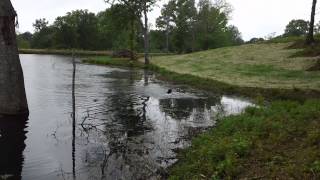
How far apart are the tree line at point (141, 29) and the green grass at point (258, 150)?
47.4m

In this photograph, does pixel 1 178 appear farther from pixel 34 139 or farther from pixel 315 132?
pixel 315 132

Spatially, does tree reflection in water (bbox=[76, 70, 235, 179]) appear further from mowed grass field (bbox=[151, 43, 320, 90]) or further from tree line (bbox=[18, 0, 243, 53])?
tree line (bbox=[18, 0, 243, 53])

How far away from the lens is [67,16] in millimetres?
131500

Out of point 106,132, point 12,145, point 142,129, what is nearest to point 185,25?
point 142,129

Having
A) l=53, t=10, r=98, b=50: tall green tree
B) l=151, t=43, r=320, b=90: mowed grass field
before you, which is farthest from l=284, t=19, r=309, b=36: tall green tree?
l=151, t=43, r=320, b=90: mowed grass field

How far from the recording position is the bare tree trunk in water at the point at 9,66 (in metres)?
19.6

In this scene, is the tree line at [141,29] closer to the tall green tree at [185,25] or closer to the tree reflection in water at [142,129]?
the tall green tree at [185,25]

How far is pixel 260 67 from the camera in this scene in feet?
132

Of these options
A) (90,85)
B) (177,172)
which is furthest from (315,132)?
(90,85)

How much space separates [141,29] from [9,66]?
8624cm

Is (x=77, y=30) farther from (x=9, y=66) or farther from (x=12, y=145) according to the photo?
(x=12, y=145)

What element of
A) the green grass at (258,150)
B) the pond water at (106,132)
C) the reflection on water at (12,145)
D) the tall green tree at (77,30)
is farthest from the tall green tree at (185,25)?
the green grass at (258,150)

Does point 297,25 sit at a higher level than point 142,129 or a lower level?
higher

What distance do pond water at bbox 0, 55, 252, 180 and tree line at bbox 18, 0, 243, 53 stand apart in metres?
36.5
